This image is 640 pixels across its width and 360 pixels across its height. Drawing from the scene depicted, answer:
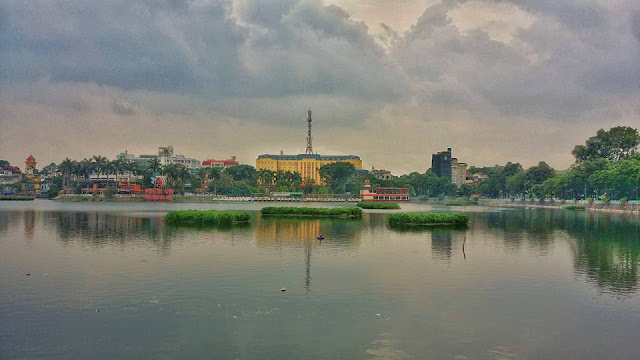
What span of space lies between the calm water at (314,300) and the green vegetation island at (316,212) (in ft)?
142

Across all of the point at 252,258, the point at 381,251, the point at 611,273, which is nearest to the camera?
the point at 611,273

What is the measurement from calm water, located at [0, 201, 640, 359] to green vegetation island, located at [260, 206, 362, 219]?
43.4 metres

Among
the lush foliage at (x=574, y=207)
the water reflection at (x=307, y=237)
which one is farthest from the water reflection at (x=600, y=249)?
the lush foliage at (x=574, y=207)

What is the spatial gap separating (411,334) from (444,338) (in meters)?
1.33

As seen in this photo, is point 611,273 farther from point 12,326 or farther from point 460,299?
point 12,326

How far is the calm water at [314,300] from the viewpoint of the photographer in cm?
2197

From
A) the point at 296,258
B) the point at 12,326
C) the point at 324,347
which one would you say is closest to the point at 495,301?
the point at 324,347

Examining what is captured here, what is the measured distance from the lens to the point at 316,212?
10081 cm

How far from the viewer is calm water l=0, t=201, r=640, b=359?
22.0 meters

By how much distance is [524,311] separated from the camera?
92.4 feet

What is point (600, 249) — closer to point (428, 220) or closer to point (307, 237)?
point (307, 237)

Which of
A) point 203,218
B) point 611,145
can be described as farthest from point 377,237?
point 611,145

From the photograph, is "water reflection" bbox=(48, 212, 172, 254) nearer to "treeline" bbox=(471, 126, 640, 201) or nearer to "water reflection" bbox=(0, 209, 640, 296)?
"water reflection" bbox=(0, 209, 640, 296)

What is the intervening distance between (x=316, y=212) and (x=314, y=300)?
7124 cm
